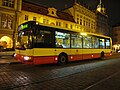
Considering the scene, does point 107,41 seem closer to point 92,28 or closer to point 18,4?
point 18,4

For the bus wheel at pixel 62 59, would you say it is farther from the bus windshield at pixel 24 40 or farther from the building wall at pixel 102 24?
the building wall at pixel 102 24

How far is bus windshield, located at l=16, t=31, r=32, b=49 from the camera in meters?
10.6

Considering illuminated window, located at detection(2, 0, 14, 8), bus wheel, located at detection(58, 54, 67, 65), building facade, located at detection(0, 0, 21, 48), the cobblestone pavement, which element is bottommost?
the cobblestone pavement

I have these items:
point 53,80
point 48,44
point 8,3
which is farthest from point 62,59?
point 8,3

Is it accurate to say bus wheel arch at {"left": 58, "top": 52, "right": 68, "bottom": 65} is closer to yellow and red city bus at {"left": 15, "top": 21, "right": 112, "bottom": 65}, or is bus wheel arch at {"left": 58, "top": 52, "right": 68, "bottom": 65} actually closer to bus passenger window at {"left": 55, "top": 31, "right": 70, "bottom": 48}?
yellow and red city bus at {"left": 15, "top": 21, "right": 112, "bottom": 65}

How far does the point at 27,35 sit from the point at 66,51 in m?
3.89

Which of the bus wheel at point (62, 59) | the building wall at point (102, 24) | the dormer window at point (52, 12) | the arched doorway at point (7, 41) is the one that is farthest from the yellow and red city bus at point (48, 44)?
the building wall at point (102, 24)

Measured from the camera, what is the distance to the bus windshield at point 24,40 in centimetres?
1059

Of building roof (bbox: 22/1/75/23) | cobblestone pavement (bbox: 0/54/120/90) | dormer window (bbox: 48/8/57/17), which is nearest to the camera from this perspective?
cobblestone pavement (bbox: 0/54/120/90)

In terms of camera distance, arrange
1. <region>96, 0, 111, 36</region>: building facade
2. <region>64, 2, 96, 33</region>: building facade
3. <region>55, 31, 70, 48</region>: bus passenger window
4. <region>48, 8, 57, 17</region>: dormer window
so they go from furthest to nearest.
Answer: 1. <region>96, 0, 111, 36</region>: building facade
2. <region>64, 2, 96, 33</region>: building facade
3. <region>48, 8, 57, 17</region>: dormer window
4. <region>55, 31, 70, 48</region>: bus passenger window

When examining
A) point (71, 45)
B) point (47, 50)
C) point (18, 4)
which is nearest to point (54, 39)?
point (47, 50)

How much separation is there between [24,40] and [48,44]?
1.82 m

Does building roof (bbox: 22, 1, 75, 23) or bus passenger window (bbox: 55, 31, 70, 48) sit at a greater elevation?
building roof (bbox: 22, 1, 75, 23)

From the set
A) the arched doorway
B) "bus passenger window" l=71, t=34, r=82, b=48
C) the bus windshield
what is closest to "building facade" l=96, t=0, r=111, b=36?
the arched doorway
